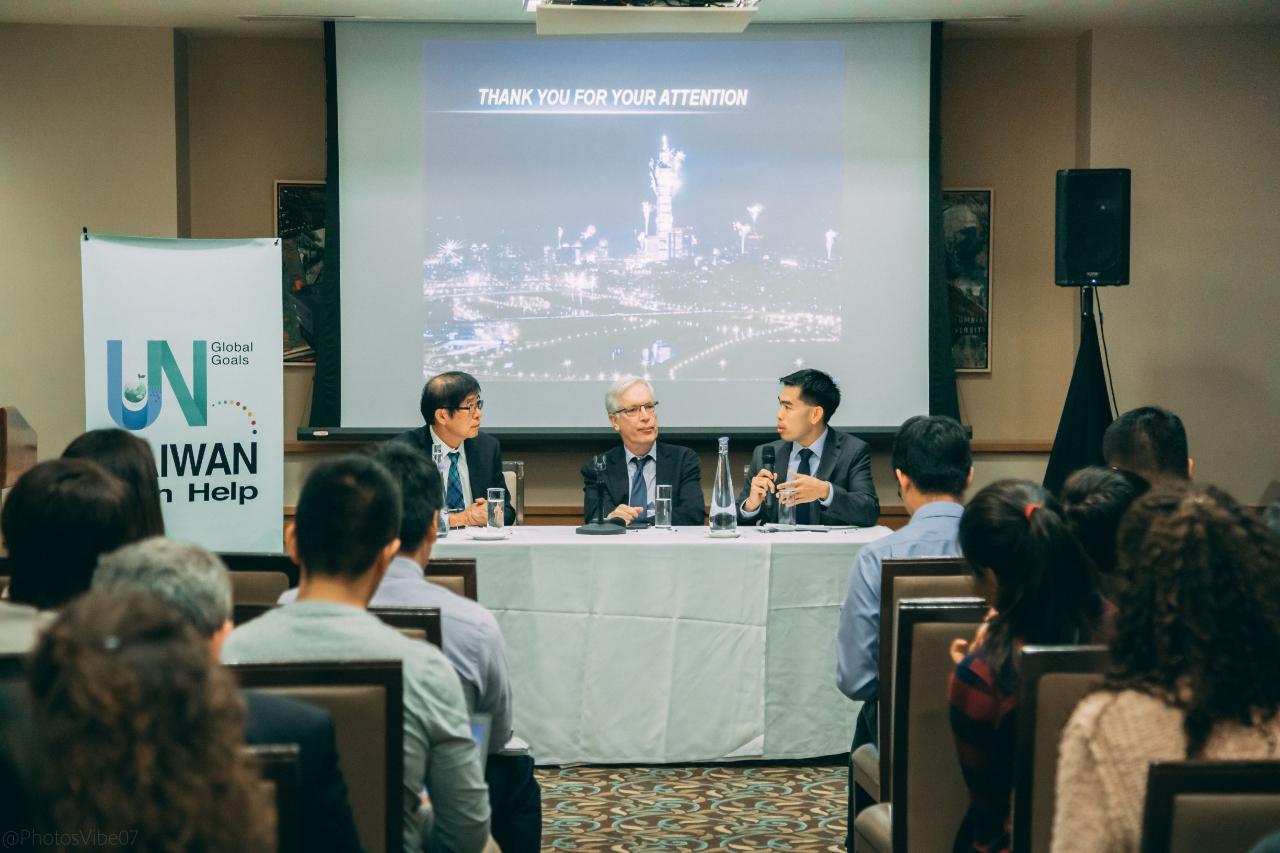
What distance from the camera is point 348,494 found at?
6.98 ft

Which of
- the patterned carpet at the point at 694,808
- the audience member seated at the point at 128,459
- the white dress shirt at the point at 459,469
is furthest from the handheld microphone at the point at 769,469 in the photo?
the audience member seated at the point at 128,459

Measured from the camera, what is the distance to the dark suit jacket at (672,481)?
17.6ft

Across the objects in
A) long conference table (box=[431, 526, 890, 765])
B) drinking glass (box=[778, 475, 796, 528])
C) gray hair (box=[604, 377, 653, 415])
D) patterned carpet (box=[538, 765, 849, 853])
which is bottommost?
patterned carpet (box=[538, 765, 849, 853])

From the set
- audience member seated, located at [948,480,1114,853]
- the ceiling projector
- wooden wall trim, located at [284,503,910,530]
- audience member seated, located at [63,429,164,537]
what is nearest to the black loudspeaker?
wooden wall trim, located at [284,503,910,530]

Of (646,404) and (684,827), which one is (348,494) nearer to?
(684,827)

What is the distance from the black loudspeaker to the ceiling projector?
186 centimetres

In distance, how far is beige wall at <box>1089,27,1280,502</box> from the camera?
683 centimetres

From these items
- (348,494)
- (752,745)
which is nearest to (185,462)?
(752,745)

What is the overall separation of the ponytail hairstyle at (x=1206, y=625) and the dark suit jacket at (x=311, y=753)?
102 cm

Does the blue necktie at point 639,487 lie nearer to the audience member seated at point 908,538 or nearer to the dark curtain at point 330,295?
the audience member seated at point 908,538

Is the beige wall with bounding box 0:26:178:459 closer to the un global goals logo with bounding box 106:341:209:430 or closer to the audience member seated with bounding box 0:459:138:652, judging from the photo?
the un global goals logo with bounding box 106:341:209:430

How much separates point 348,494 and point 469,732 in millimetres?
440

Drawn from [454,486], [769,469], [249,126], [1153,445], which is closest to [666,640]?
[769,469]

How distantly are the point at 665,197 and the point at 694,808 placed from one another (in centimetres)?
350
